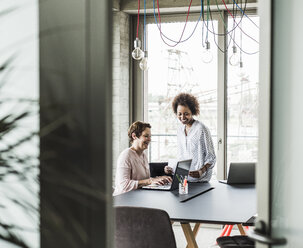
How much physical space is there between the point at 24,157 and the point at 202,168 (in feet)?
9.22

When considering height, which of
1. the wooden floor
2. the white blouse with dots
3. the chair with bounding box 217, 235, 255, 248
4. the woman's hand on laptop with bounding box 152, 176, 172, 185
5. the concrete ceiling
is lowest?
the wooden floor

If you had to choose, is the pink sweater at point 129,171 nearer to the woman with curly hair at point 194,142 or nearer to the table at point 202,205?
the table at point 202,205

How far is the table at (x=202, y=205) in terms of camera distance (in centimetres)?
293

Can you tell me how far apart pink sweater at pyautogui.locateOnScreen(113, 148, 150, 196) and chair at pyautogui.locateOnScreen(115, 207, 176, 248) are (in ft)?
3.56

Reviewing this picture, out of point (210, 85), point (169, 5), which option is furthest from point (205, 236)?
point (169, 5)

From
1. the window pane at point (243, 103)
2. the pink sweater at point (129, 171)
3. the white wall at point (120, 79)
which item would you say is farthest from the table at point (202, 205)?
the white wall at point (120, 79)

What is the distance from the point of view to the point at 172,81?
584 cm

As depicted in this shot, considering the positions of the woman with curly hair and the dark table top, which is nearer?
the dark table top

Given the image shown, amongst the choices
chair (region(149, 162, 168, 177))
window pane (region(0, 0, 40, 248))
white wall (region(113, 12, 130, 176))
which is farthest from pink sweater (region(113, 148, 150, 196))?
window pane (region(0, 0, 40, 248))

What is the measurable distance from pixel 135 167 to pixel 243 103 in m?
2.09

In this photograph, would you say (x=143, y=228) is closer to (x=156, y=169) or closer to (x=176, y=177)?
(x=176, y=177)

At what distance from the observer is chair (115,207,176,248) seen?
2652 mm

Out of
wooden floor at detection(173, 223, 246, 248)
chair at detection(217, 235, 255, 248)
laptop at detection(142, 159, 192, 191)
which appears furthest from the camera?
wooden floor at detection(173, 223, 246, 248)

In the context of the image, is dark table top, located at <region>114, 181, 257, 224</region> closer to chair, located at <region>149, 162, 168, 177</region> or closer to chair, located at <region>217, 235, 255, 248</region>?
chair, located at <region>217, 235, 255, 248</region>
